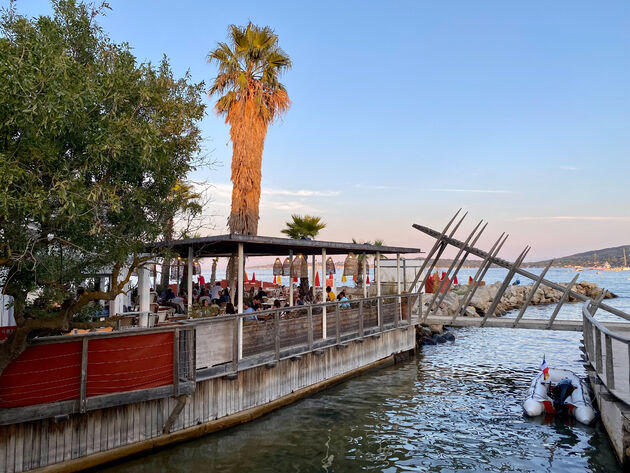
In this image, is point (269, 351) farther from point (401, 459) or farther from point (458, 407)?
point (458, 407)

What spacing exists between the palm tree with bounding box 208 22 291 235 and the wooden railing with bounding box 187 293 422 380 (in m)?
7.49

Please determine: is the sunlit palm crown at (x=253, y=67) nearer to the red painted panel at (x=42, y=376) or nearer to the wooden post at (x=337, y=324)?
the wooden post at (x=337, y=324)

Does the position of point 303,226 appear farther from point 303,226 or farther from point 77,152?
point 77,152

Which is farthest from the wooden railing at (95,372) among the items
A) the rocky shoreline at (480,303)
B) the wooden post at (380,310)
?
the rocky shoreline at (480,303)

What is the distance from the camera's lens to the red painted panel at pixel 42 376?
24.1ft

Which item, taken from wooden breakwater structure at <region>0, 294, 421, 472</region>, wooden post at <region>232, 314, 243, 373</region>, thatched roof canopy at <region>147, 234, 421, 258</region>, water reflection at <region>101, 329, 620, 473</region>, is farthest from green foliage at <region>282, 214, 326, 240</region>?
wooden post at <region>232, 314, 243, 373</region>

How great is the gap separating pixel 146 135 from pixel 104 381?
4.58 meters

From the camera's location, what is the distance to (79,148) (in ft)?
22.6

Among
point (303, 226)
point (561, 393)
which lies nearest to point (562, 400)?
point (561, 393)

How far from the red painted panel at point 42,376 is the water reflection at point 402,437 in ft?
6.50

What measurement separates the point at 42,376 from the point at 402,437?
8212mm

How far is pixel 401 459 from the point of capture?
401 inches

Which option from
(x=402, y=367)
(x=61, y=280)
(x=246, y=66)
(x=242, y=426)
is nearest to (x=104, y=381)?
(x=61, y=280)

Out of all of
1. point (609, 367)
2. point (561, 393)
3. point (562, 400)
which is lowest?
point (562, 400)
